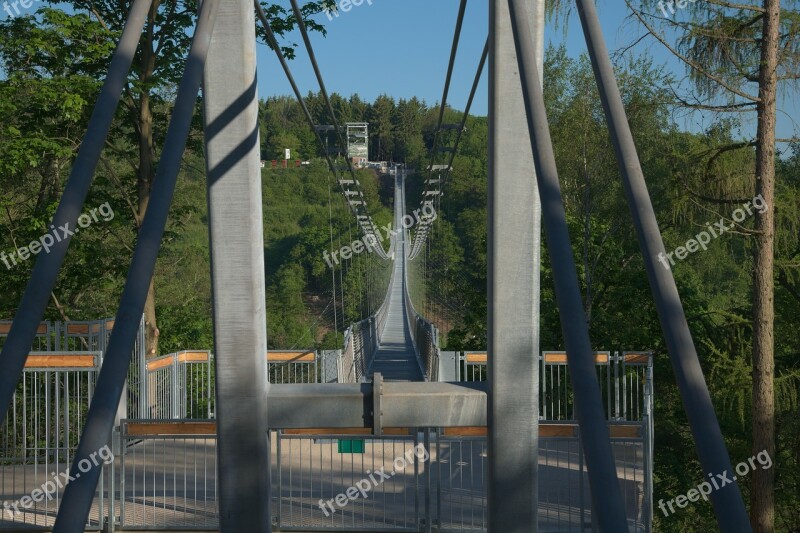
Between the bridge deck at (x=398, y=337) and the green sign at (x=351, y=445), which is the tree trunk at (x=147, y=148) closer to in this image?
the bridge deck at (x=398, y=337)

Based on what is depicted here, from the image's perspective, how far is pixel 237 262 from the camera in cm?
375

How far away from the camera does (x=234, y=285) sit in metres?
3.76

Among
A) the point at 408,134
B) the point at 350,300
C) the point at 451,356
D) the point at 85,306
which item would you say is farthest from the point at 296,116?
the point at 451,356

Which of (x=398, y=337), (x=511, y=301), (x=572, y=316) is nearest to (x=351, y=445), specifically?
(x=511, y=301)

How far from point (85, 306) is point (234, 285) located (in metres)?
15.8

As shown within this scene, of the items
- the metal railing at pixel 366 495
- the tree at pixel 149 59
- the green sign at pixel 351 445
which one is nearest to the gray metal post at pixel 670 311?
the metal railing at pixel 366 495

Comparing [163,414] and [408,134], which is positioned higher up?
[408,134]

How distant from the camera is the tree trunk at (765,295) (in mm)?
9914

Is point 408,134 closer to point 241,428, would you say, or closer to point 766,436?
point 766,436

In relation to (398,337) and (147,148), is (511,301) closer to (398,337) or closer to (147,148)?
(147,148)

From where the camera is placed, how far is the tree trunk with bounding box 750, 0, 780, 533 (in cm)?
991

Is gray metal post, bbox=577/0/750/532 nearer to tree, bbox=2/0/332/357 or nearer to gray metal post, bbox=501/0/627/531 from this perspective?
gray metal post, bbox=501/0/627/531

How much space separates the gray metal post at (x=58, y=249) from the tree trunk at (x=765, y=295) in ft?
28.3

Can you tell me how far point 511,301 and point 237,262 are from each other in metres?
1.12
